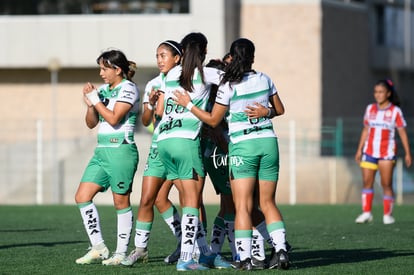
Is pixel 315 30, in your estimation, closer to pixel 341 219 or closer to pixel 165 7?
pixel 165 7

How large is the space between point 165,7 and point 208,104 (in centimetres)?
2667

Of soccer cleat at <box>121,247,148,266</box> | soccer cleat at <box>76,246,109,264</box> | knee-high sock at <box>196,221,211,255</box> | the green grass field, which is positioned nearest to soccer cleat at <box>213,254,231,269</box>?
knee-high sock at <box>196,221,211,255</box>

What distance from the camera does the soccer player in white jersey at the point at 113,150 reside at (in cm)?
1038

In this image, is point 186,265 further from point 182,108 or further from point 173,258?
point 182,108

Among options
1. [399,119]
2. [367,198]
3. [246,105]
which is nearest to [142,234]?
[246,105]

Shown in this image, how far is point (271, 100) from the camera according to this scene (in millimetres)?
10094

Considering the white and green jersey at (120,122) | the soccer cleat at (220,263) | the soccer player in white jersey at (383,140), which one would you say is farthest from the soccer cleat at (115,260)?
the soccer player in white jersey at (383,140)

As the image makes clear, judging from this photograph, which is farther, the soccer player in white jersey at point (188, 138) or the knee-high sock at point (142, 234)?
the knee-high sock at point (142, 234)

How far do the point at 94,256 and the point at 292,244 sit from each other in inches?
130

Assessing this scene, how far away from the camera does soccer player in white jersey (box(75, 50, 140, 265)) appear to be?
1038 cm

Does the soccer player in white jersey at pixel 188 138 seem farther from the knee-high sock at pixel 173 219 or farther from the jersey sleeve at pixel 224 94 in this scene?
the knee-high sock at pixel 173 219

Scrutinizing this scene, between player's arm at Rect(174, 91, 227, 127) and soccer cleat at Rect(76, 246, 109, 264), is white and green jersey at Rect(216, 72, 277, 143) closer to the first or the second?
player's arm at Rect(174, 91, 227, 127)

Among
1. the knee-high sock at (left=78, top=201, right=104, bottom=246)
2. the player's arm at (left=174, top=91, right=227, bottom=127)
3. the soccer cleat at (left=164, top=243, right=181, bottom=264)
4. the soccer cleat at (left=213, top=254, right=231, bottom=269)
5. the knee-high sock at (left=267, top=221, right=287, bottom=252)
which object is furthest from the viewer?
the soccer cleat at (left=164, top=243, right=181, bottom=264)

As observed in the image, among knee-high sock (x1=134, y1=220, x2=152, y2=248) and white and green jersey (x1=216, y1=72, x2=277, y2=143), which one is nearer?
white and green jersey (x1=216, y1=72, x2=277, y2=143)
